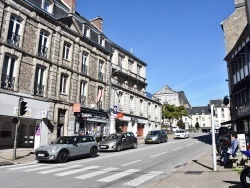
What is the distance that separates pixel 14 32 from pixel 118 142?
37.8 feet

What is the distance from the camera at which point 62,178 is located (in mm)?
8773

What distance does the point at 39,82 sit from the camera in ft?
65.4

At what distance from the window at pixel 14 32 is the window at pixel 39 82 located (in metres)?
2.75

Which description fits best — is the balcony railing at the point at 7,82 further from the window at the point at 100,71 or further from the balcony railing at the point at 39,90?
the window at the point at 100,71

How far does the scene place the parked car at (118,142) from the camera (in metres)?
18.5

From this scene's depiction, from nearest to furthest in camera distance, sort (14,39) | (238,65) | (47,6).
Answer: (14,39), (47,6), (238,65)

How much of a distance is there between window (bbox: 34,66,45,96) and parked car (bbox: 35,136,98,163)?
272 inches

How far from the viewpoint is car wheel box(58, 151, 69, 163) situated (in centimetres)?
1275

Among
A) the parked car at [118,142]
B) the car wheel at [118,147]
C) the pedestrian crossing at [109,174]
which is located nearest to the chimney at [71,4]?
the parked car at [118,142]

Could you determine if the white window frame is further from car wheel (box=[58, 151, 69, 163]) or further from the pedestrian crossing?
the pedestrian crossing

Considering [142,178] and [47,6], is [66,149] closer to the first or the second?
[142,178]

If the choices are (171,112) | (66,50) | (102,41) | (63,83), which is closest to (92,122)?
(63,83)

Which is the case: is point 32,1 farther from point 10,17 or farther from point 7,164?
point 7,164

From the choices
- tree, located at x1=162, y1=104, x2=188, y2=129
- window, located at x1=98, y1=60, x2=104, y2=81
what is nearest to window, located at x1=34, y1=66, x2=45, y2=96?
window, located at x1=98, y1=60, x2=104, y2=81
